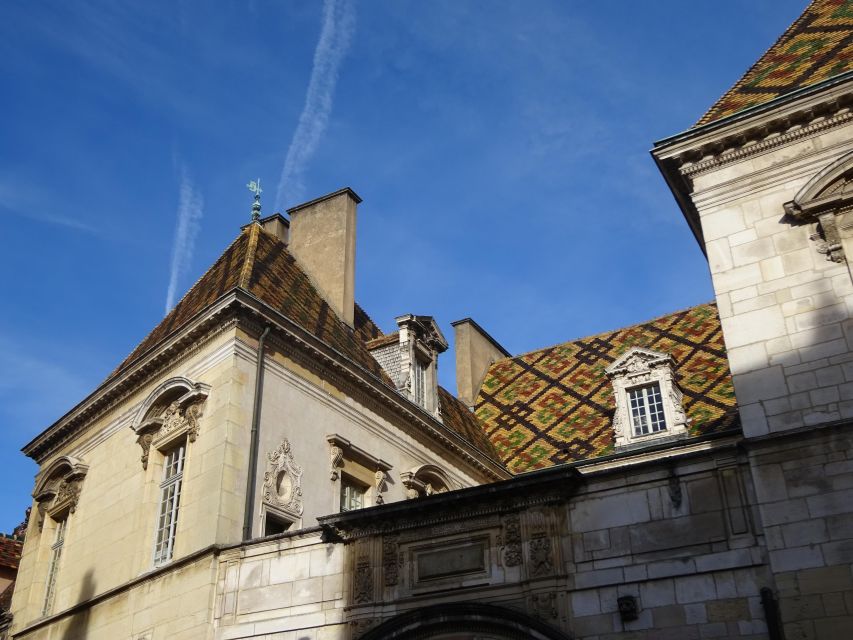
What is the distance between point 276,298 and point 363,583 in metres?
6.63

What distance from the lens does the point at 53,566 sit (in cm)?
1898

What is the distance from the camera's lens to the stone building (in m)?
11.2

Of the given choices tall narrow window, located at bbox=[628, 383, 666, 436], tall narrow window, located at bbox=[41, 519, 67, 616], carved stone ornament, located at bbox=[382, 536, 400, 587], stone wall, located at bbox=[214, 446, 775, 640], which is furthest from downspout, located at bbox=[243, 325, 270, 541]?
tall narrow window, located at bbox=[628, 383, 666, 436]

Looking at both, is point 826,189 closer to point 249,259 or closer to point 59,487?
point 249,259

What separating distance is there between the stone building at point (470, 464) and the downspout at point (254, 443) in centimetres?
5

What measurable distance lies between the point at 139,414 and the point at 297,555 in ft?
16.0

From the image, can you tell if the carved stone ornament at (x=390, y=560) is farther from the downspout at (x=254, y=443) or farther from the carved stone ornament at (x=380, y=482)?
the carved stone ornament at (x=380, y=482)

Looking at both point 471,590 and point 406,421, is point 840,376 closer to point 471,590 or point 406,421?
point 471,590

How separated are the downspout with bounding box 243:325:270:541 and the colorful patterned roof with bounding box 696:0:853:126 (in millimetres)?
7718

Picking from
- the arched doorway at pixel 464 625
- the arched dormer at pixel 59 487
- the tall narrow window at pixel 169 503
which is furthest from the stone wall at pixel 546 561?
the arched dormer at pixel 59 487

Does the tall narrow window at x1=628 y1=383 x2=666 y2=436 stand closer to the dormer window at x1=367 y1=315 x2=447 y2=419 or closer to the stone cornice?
the dormer window at x1=367 y1=315 x2=447 y2=419

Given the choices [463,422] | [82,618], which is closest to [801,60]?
[463,422]

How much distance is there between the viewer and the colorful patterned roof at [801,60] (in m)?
14.0

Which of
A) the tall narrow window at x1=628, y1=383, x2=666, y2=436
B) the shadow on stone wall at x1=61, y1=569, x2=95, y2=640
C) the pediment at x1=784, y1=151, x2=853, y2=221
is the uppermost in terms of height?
the tall narrow window at x1=628, y1=383, x2=666, y2=436
